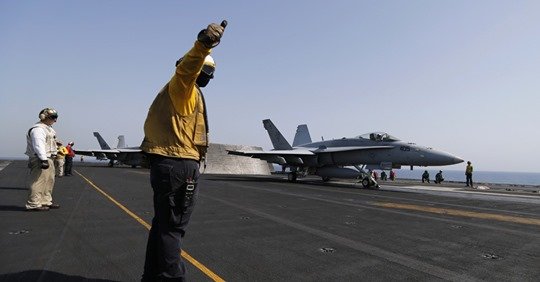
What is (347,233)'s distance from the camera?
6.49 m

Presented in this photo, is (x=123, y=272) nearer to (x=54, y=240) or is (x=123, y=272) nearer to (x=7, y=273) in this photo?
(x=7, y=273)

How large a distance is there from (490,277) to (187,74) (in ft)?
13.3

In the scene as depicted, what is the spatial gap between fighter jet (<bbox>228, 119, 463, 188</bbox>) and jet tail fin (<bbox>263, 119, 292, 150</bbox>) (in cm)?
64

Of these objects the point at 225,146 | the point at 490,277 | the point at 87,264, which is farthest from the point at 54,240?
the point at 225,146

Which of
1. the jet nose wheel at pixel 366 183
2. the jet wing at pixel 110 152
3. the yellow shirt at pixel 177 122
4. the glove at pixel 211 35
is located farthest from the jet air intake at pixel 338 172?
the jet wing at pixel 110 152

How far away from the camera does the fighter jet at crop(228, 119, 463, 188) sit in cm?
1938

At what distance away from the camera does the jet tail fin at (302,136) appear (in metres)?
34.1

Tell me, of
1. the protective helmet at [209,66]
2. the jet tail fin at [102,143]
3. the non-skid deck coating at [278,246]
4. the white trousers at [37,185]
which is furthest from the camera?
the jet tail fin at [102,143]

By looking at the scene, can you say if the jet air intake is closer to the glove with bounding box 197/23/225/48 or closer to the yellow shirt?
the yellow shirt

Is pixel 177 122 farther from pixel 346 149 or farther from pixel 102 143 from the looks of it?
pixel 102 143

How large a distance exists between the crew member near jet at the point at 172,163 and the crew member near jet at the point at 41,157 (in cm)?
592

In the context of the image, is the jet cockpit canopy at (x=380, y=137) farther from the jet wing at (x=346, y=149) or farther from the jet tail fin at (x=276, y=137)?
the jet tail fin at (x=276, y=137)

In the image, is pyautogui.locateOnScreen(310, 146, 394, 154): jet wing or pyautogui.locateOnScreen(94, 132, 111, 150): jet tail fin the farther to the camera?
pyautogui.locateOnScreen(94, 132, 111, 150): jet tail fin

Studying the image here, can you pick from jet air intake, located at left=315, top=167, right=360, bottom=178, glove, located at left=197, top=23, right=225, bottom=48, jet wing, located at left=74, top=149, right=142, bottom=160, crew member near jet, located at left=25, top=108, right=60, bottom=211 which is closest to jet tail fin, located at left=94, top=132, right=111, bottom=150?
jet wing, located at left=74, top=149, right=142, bottom=160
